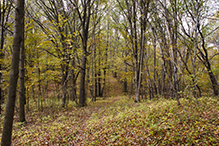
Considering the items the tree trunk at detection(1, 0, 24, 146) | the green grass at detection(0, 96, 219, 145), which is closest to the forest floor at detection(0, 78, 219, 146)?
the green grass at detection(0, 96, 219, 145)

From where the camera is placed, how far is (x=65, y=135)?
17.3ft

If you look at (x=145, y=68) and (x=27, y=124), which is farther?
(x=145, y=68)

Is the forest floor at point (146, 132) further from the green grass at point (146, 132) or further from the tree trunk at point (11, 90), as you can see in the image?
the tree trunk at point (11, 90)

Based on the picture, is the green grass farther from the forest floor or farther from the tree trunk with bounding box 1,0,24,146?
the tree trunk with bounding box 1,0,24,146

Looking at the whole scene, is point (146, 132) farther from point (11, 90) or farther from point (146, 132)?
point (11, 90)

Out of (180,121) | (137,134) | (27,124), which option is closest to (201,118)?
(180,121)

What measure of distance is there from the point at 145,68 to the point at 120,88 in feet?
43.8

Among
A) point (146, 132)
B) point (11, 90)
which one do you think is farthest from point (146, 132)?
point (11, 90)

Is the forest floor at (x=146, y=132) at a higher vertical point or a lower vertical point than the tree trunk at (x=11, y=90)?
lower

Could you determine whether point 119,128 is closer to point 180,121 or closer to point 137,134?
point 137,134

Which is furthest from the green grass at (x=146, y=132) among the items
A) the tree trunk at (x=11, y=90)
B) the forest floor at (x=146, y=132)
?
the tree trunk at (x=11, y=90)

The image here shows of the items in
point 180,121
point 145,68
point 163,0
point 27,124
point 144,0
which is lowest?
point 27,124

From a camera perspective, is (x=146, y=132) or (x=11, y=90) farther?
(x=146, y=132)

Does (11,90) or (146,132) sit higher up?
(11,90)
